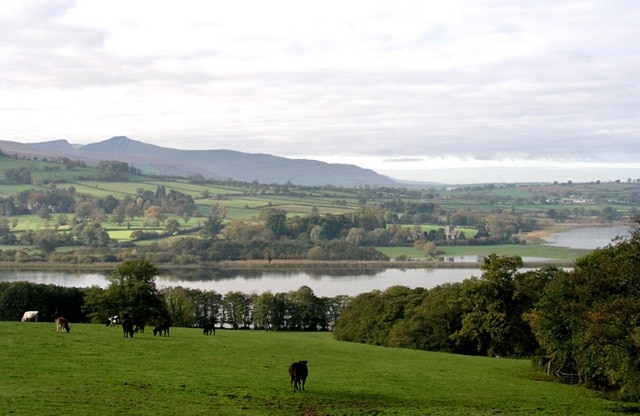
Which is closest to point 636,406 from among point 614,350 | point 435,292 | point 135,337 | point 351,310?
point 614,350

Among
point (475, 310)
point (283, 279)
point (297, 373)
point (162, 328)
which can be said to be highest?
point (297, 373)

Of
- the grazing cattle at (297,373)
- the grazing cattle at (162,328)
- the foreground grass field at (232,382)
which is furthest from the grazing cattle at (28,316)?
the grazing cattle at (297,373)

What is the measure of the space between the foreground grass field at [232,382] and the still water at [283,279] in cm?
6214

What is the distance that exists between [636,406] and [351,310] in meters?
34.0

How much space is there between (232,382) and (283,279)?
9535 centimetres

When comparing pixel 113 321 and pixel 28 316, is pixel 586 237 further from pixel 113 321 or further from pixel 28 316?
pixel 28 316

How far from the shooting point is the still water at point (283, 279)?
10000cm

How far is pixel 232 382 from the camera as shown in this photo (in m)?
22.1

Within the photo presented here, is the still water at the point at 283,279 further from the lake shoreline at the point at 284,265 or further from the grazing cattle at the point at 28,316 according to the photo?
the grazing cattle at the point at 28,316

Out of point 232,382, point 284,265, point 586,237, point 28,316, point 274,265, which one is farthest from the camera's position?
point 586,237

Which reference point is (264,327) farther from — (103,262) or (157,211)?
(157,211)

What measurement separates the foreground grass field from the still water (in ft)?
204

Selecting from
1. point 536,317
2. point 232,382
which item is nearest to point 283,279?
point 536,317

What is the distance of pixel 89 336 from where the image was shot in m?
30.5
